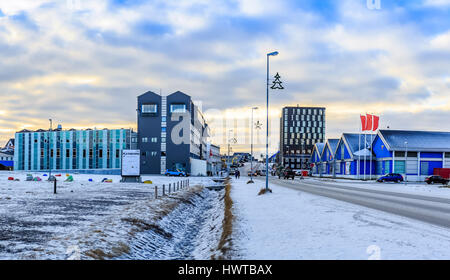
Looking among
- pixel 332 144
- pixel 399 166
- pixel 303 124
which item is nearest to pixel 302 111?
pixel 303 124

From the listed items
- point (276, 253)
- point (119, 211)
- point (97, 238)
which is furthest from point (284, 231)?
point (119, 211)

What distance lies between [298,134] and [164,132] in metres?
92.8

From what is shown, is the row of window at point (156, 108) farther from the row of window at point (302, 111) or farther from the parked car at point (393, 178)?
the row of window at point (302, 111)

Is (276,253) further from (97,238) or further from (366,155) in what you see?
(366,155)

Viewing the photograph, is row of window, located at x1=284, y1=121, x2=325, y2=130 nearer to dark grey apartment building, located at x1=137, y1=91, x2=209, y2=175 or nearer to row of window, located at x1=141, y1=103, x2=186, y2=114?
dark grey apartment building, located at x1=137, y1=91, x2=209, y2=175

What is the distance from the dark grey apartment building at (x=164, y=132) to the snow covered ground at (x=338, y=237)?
239 ft

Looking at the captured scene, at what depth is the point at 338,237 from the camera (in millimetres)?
9648

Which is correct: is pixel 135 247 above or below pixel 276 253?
below

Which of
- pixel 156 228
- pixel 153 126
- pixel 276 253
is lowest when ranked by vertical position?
pixel 156 228

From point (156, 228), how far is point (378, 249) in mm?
9437

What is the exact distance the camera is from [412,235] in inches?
385

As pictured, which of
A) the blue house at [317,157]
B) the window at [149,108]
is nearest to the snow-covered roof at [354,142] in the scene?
the blue house at [317,157]

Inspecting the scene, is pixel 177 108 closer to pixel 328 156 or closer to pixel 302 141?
pixel 328 156
